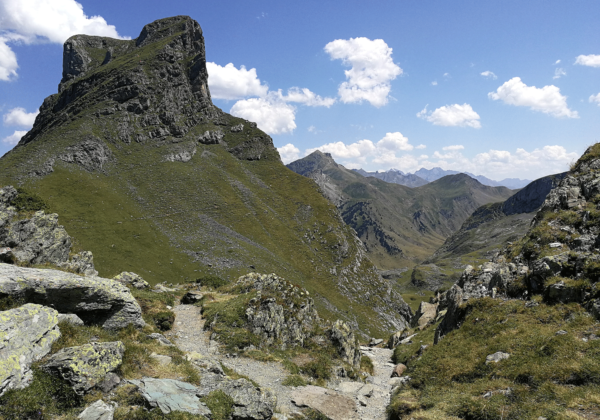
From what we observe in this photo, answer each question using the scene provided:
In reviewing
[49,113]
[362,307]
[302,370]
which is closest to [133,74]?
[49,113]

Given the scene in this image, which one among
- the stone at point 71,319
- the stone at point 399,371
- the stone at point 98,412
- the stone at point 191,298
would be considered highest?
the stone at point 71,319

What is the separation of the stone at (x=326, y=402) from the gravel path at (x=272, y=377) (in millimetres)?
485

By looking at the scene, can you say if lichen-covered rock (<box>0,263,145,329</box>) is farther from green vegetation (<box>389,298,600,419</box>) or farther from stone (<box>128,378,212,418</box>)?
green vegetation (<box>389,298,600,419</box>)

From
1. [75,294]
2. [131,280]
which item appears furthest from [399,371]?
[131,280]

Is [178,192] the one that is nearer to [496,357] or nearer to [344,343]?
[344,343]

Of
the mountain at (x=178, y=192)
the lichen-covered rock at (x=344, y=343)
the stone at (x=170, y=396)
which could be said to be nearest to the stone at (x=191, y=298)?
the lichen-covered rock at (x=344, y=343)

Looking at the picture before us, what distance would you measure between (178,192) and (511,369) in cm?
13731

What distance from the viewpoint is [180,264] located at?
96188 mm

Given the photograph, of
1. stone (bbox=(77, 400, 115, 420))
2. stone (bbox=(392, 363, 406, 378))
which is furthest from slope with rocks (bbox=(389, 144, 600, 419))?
stone (bbox=(77, 400, 115, 420))

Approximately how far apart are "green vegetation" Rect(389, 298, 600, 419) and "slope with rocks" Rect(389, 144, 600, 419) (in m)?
0.05

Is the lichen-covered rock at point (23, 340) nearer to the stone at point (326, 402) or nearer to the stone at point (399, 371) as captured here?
the stone at point (326, 402)

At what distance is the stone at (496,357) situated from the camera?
18625 millimetres

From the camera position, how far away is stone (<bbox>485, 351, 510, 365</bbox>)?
18.6 m

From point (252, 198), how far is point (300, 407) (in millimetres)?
137129
